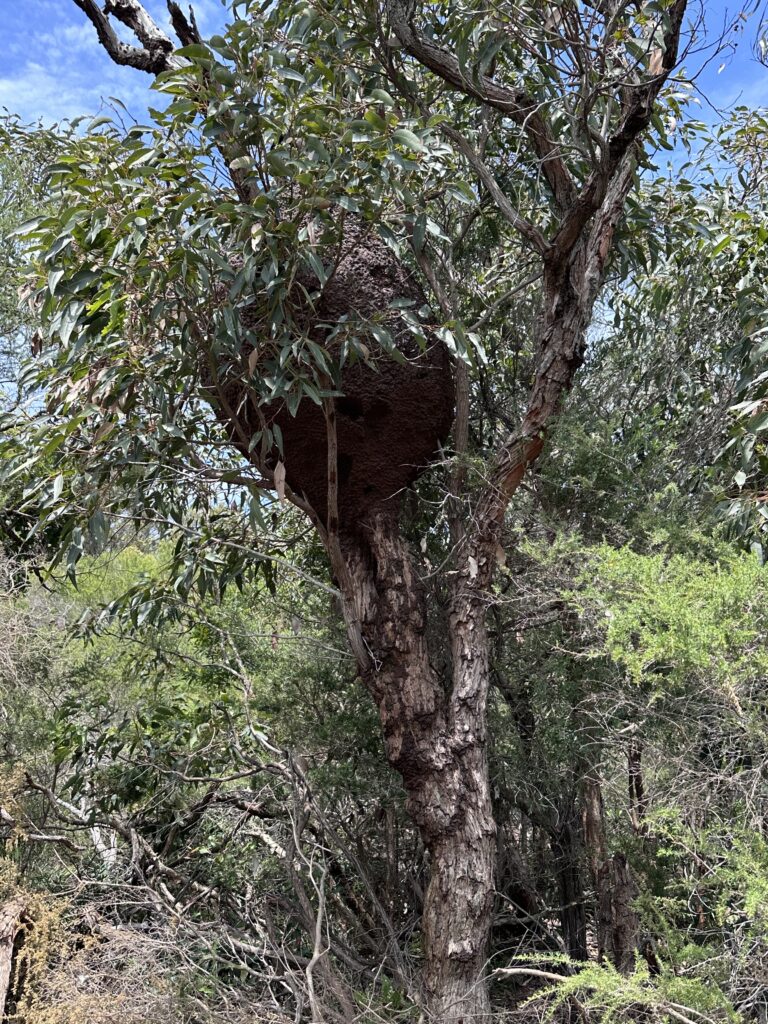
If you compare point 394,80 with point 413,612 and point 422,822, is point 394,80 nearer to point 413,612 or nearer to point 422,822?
point 413,612

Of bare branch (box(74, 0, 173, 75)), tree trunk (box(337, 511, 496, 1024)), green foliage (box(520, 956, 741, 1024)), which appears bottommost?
green foliage (box(520, 956, 741, 1024))

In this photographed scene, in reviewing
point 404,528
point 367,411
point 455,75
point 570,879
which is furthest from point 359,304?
point 570,879

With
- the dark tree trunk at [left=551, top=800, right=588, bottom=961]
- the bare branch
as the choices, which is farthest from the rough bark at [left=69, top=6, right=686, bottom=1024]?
the bare branch

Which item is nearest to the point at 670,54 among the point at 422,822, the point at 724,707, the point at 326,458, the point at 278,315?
the point at 278,315

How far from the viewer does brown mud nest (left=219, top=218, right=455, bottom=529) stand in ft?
13.1

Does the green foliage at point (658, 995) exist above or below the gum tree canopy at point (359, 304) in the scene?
below

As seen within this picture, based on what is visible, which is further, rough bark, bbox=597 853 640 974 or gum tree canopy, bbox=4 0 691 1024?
rough bark, bbox=597 853 640 974

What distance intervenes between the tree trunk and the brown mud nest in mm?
224

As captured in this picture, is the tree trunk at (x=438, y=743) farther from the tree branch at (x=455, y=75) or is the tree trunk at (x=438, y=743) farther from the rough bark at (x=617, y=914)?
the tree branch at (x=455, y=75)

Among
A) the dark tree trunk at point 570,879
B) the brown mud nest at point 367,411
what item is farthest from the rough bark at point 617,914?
the brown mud nest at point 367,411

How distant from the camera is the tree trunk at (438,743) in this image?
3.86 metres

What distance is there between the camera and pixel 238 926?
5094 millimetres

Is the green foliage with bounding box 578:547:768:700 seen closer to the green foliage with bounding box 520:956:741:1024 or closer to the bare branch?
the green foliage with bounding box 520:956:741:1024

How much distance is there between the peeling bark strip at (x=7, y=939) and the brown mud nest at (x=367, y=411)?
2275 mm
